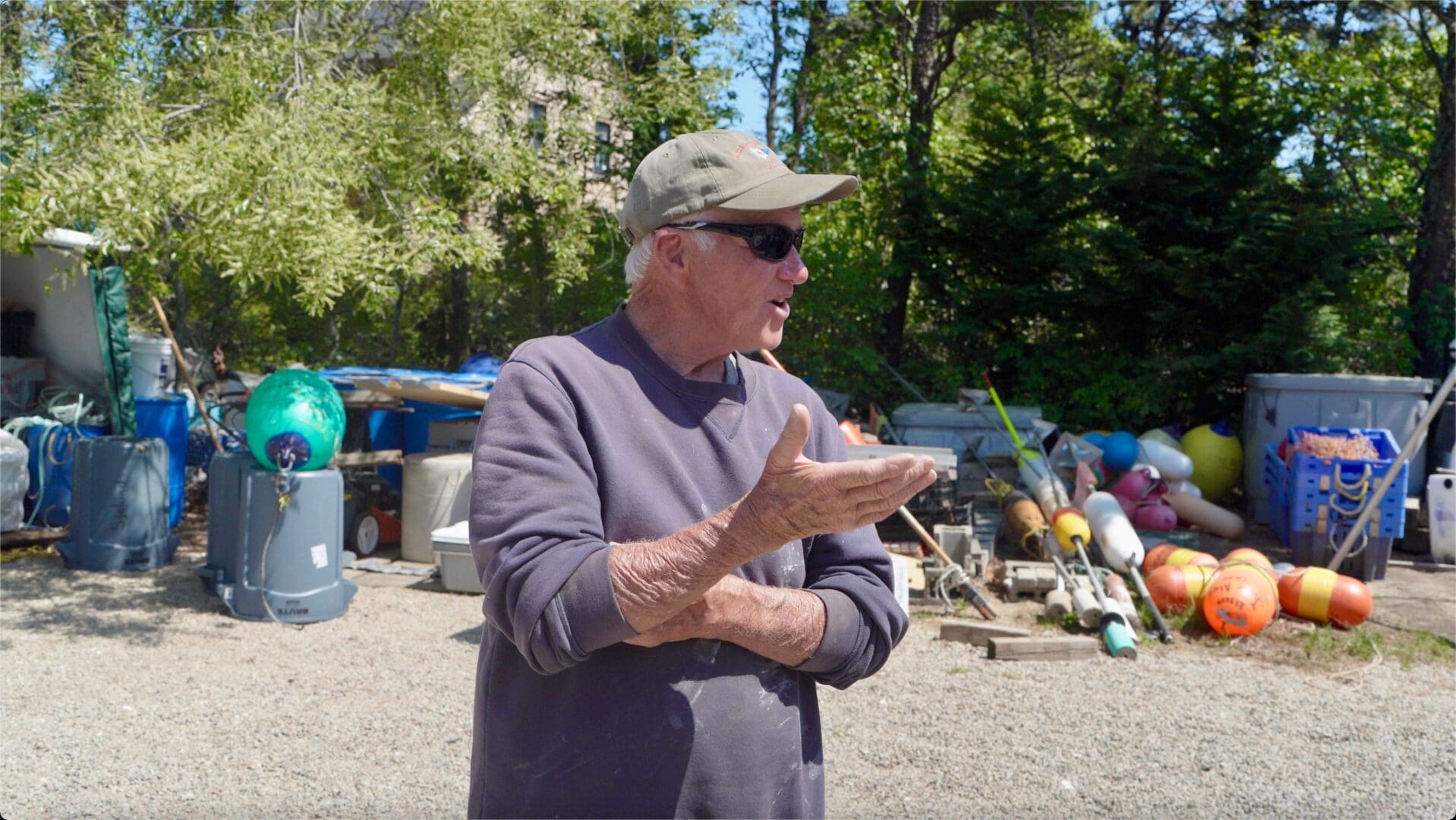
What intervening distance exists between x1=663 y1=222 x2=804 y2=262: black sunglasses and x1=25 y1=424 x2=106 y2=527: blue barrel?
28.4ft

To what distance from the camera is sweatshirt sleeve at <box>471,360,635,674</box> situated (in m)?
1.47

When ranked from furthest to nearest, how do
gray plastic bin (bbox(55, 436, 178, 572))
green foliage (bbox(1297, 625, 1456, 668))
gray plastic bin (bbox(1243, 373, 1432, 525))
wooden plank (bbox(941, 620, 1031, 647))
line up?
gray plastic bin (bbox(1243, 373, 1432, 525)) < gray plastic bin (bbox(55, 436, 178, 572)) < wooden plank (bbox(941, 620, 1031, 647)) < green foliage (bbox(1297, 625, 1456, 668))

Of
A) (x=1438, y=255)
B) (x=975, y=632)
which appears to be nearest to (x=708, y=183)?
(x=975, y=632)

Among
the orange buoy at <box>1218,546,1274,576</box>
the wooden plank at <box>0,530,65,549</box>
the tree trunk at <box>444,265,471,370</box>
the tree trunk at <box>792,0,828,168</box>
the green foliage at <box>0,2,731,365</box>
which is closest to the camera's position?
the green foliage at <box>0,2,731,365</box>

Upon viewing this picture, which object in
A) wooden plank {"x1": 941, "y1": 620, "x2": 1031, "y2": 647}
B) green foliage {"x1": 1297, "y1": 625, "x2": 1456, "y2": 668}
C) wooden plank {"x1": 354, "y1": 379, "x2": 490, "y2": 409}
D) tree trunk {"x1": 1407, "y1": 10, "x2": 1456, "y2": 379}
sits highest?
tree trunk {"x1": 1407, "y1": 10, "x2": 1456, "y2": 379}

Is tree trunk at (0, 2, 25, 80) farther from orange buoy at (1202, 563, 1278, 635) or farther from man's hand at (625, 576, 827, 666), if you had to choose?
orange buoy at (1202, 563, 1278, 635)

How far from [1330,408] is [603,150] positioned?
6.94 meters

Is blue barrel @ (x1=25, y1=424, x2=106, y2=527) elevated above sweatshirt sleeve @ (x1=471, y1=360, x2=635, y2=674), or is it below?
below

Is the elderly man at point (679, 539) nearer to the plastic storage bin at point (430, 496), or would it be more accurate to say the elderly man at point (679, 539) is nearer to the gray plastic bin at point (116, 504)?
the plastic storage bin at point (430, 496)

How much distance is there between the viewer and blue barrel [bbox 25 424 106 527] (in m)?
8.89

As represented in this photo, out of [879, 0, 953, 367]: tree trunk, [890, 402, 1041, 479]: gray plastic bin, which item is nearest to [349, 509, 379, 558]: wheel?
[890, 402, 1041, 479]: gray plastic bin

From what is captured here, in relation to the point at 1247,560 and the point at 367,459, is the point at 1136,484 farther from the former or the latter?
the point at 367,459

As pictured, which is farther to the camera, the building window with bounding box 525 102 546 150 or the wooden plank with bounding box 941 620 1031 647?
the building window with bounding box 525 102 546 150

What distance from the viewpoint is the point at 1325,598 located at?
6871 millimetres
